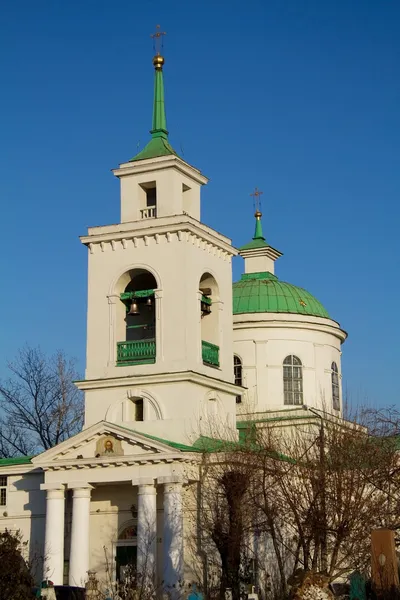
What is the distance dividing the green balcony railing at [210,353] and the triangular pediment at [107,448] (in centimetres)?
433

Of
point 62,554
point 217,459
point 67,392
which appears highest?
point 67,392

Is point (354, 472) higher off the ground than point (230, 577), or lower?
higher

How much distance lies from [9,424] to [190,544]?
21006 mm

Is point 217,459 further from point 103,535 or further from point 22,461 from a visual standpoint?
point 22,461

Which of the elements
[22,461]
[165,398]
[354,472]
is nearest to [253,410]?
[165,398]

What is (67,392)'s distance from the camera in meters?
49.7

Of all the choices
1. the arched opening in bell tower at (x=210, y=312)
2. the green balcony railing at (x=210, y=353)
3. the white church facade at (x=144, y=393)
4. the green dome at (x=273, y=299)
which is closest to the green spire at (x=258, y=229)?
the green dome at (x=273, y=299)

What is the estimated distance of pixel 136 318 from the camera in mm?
35500

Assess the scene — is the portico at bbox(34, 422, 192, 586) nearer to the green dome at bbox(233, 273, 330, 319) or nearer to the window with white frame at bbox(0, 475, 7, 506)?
the window with white frame at bbox(0, 475, 7, 506)

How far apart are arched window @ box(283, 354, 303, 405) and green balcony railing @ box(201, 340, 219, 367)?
5396 millimetres

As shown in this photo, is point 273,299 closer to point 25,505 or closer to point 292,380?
point 292,380

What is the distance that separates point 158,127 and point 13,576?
20284mm

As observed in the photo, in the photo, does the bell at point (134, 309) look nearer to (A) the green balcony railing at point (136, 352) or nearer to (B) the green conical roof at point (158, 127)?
(A) the green balcony railing at point (136, 352)

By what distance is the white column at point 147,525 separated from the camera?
2995 cm
